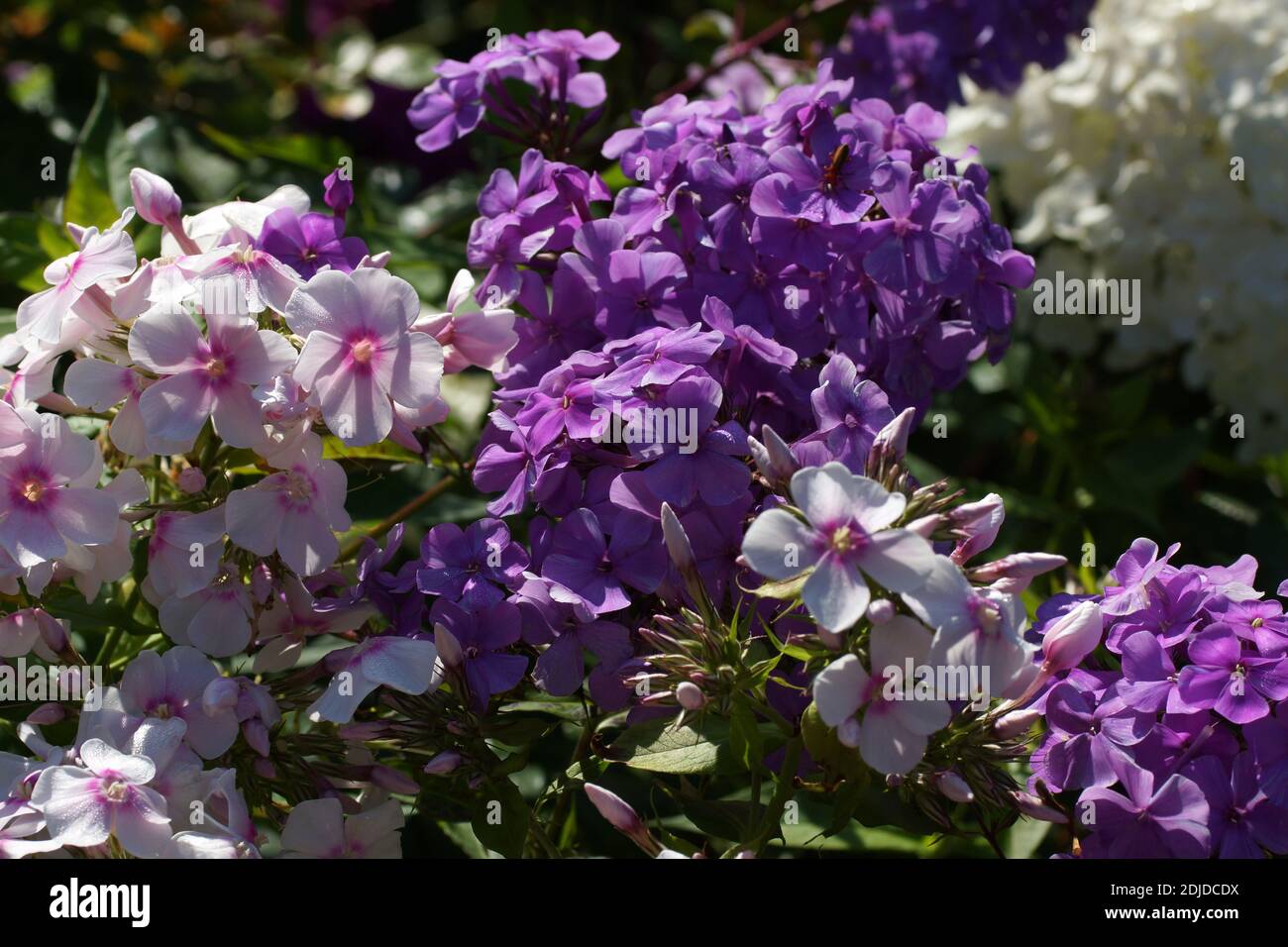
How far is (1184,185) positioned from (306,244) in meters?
1.36

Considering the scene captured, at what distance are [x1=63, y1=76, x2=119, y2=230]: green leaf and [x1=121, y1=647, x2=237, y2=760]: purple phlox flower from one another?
608mm

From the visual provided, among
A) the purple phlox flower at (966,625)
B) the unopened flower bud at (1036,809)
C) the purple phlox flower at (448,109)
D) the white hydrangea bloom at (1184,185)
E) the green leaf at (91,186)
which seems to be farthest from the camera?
the white hydrangea bloom at (1184,185)

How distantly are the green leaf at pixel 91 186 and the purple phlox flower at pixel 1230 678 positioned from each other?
1122 mm

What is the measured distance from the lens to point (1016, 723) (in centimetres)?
89

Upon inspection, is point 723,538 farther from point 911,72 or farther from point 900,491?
point 911,72

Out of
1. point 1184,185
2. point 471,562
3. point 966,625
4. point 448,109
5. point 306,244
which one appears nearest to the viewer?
point 966,625

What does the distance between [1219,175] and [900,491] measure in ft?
4.12

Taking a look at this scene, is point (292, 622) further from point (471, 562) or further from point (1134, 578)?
point (1134, 578)

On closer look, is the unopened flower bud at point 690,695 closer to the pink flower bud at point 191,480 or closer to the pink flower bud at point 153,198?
the pink flower bud at point 191,480

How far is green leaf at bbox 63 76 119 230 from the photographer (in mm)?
1385

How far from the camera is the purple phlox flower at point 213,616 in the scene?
38.1 inches

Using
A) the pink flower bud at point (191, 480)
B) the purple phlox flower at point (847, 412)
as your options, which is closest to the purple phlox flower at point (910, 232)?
the purple phlox flower at point (847, 412)

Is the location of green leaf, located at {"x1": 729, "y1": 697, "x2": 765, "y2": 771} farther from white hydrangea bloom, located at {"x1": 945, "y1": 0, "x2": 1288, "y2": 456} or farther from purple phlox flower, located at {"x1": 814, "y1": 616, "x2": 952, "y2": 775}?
white hydrangea bloom, located at {"x1": 945, "y1": 0, "x2": 1288, "y2": 456}
